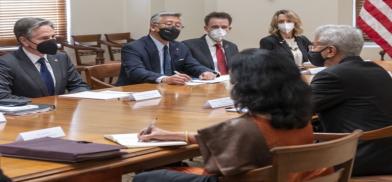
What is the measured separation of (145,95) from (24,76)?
87 cm

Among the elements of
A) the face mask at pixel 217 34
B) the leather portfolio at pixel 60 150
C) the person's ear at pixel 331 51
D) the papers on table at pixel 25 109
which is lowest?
the papers on table at pixel 25 109

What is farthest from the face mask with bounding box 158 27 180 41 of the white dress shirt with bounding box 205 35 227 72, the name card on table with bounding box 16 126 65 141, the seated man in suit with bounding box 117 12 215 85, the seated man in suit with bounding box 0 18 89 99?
the name card on table with bounding box 16 126 65 141

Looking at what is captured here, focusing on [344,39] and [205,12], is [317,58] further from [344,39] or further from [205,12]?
[205,12]

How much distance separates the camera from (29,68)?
4676 mm

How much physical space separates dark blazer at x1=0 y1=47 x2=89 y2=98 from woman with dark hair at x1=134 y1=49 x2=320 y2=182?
2212 mm

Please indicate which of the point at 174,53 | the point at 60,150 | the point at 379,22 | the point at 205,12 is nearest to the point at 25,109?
the point at 60,150

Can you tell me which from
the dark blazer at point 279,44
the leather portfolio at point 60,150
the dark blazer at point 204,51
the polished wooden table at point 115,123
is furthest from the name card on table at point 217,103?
the dark blazer at point 279,44

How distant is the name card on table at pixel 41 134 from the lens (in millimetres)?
2857

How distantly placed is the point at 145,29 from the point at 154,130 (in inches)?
263

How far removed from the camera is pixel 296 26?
7223 millimetres

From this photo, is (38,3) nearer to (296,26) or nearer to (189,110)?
(296,26)

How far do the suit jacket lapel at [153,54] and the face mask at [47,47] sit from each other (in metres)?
1.07

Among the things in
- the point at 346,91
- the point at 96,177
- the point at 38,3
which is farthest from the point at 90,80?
the point at 38,3

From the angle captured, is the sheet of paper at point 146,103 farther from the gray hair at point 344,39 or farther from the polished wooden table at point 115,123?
the gray hair at point 344,39
